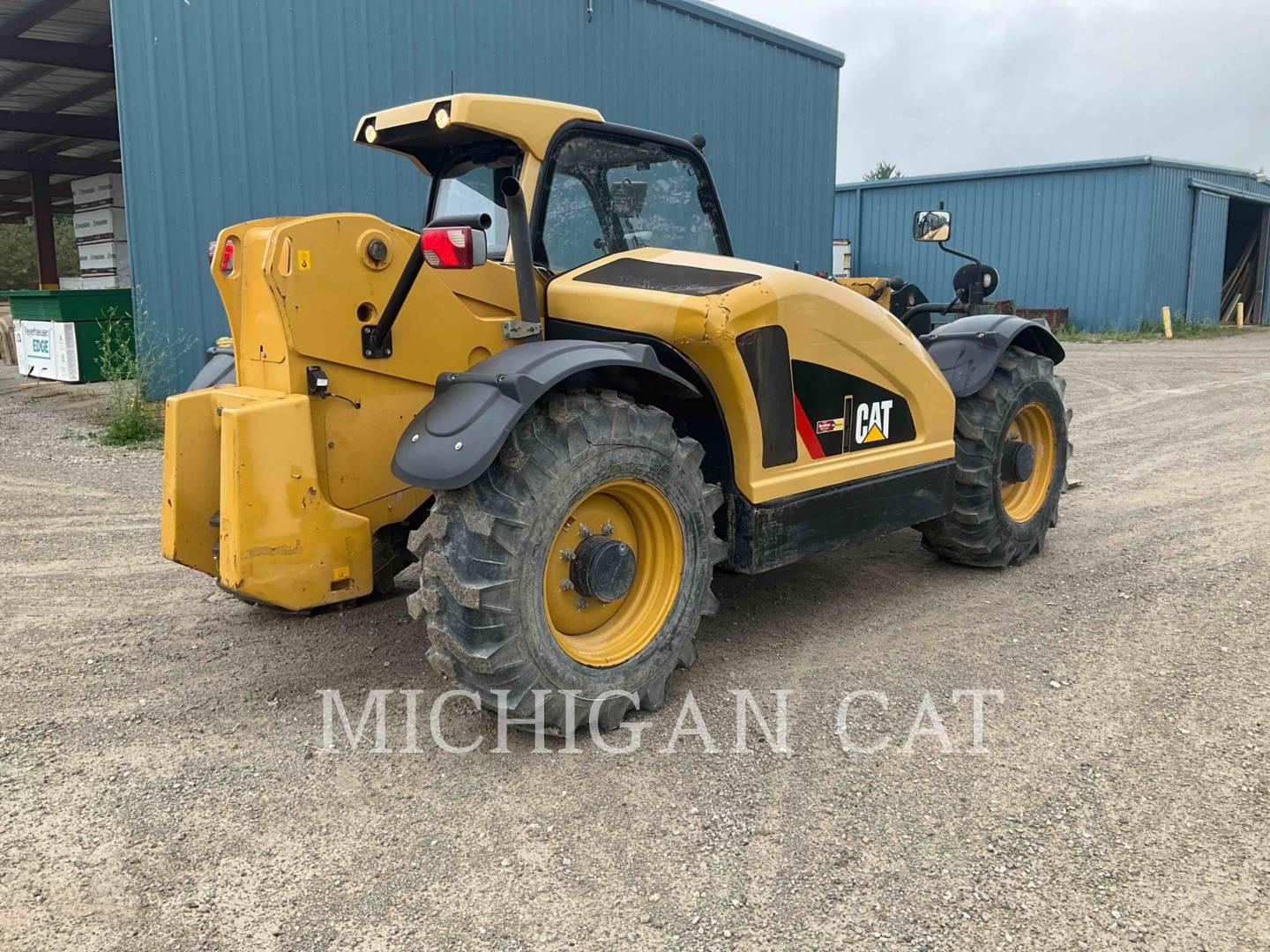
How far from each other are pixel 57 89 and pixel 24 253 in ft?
85.5

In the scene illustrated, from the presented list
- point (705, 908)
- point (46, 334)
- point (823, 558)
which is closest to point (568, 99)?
point (46, 334)

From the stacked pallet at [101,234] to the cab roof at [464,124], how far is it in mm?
10245

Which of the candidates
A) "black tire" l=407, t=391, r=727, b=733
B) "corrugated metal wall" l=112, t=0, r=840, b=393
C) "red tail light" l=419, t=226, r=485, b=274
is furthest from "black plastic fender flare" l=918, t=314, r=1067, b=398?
"corrugated metal wall" l=112, t=0, r=840, b=393

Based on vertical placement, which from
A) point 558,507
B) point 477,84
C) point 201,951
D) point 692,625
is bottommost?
point 201,951

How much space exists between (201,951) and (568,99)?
427 inches

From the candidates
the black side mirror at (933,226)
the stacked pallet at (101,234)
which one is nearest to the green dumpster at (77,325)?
the stacked pallet at (101,234)

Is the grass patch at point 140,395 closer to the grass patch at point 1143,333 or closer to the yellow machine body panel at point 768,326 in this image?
the yellow machine body panel at point 768,326

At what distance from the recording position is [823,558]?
5570mm

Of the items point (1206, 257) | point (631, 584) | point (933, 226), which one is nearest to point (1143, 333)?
point (1206, 257)

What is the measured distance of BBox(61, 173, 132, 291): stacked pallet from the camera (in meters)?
13.2

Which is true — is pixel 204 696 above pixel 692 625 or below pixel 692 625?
below

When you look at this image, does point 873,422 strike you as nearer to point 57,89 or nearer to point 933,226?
point 933,226

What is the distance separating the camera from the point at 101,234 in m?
13.4

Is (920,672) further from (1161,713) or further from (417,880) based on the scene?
(417,880)
